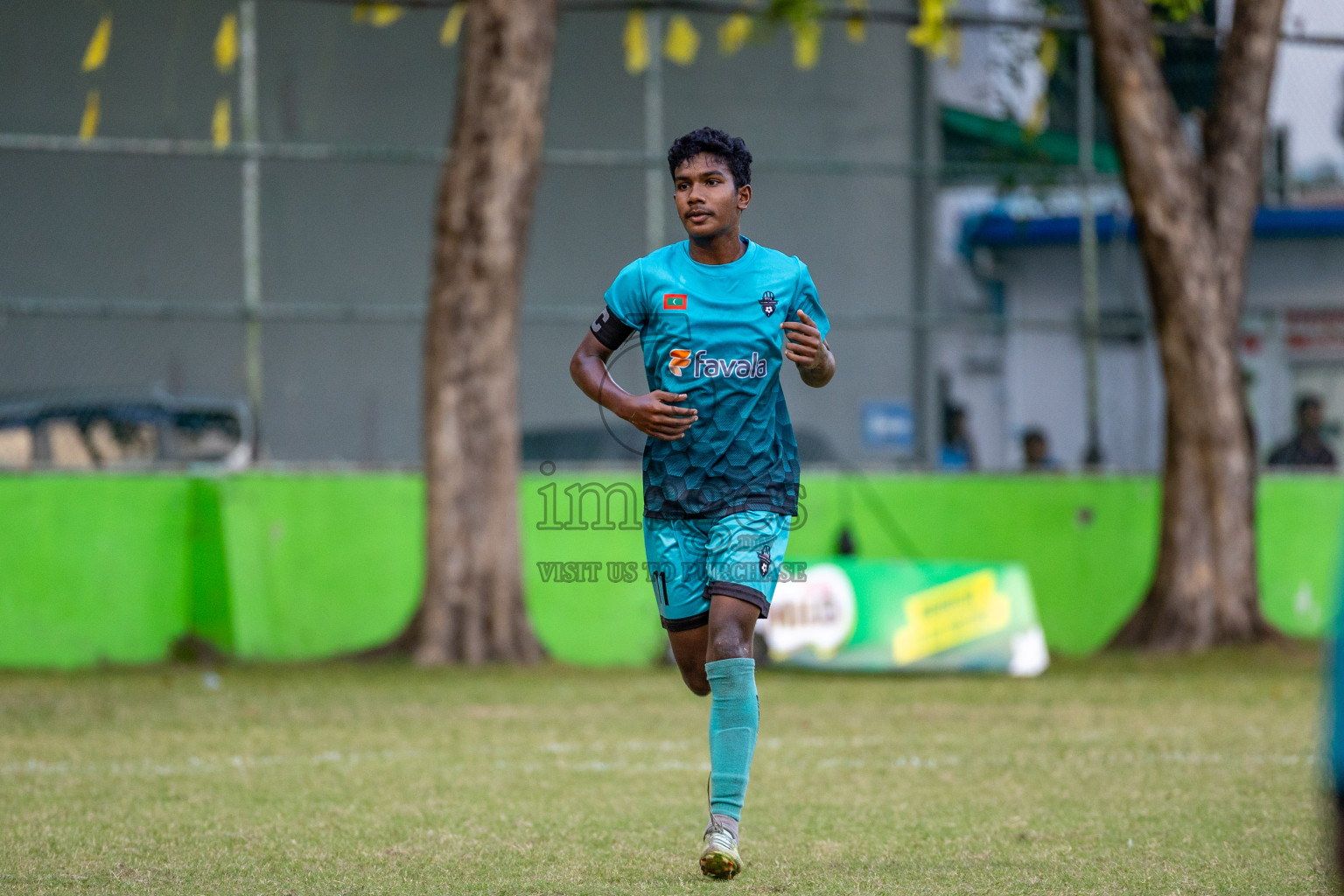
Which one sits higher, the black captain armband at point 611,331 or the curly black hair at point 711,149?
the curly black hair at point 711,149

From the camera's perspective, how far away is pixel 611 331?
5156 millimetres

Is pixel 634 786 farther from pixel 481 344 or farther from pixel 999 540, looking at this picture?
pixel 999 540

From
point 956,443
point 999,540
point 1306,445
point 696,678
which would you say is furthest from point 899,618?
point 696,678

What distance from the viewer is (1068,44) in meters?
16.2

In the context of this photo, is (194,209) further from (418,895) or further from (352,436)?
(418,895)

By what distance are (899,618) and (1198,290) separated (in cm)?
359

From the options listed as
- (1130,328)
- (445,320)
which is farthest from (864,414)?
(445,320)

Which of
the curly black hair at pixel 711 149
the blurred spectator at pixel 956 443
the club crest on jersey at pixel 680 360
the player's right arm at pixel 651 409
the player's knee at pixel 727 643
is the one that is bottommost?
the blurred spectator at pixel 956 443

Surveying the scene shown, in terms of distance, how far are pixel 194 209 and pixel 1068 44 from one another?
28.9 ft

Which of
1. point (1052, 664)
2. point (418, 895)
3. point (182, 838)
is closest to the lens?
point (418, 895)

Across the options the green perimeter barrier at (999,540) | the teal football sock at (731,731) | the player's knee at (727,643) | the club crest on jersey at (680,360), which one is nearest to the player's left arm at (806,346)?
the club crest on jersey at (680,360)

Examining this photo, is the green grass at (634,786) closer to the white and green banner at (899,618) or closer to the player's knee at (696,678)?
the white and green banner at (899,618)

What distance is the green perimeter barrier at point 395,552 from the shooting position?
482 inches

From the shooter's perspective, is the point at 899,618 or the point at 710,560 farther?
the point at 899,618
